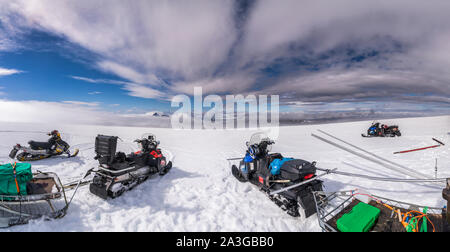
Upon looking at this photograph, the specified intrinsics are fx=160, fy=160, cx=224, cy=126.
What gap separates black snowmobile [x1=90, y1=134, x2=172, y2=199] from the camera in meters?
4.05

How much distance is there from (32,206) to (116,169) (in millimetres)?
1575

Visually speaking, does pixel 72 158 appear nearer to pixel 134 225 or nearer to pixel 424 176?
→ pixel 134 225

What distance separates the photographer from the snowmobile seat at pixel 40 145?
7429mm

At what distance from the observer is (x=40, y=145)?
761 cm

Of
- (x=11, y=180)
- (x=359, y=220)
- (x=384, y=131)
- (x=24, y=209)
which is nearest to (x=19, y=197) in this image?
(x=11, y=180)

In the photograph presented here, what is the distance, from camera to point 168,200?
14.0 feet

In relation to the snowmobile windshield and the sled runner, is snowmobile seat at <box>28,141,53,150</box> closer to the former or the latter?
the sled runner

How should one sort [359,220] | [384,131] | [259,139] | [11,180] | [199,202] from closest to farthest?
[359,220], [11,180], [199,202], [259,139], [384,131]

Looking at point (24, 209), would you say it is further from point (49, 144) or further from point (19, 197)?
point (49, 144)

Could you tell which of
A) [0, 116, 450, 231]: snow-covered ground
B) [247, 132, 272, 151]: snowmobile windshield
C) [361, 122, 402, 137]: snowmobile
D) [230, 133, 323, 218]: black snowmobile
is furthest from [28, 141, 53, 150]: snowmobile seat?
[361, 122, 402, 137]: snowmobile
